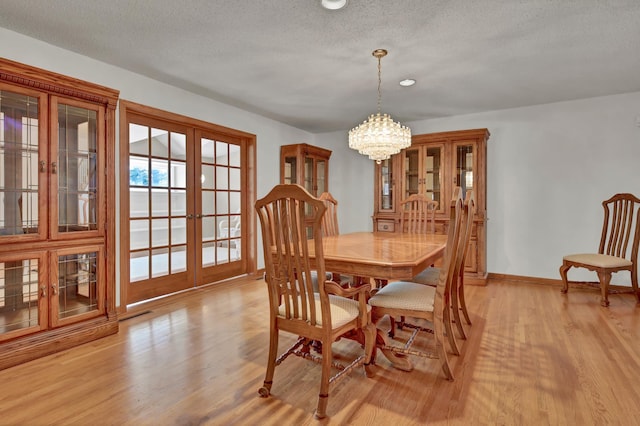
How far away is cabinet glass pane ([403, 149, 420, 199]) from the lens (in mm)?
4836

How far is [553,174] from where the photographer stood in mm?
4328

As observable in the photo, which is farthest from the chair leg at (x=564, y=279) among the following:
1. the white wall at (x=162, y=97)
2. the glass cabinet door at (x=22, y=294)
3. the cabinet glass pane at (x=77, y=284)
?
the glass cabinet door at (x=22, y=294)

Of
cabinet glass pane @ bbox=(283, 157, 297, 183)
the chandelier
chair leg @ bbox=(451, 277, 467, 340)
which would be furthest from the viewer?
cabinet glass pane @ bbox=(283, 157, 297, 183)

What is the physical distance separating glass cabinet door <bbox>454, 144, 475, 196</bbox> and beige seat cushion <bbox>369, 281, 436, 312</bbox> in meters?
2.68

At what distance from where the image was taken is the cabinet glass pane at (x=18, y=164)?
229 cm

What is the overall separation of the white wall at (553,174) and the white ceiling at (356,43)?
1.23ft

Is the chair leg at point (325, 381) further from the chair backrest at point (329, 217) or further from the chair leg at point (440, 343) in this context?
the chair backrest at point (329, 217)

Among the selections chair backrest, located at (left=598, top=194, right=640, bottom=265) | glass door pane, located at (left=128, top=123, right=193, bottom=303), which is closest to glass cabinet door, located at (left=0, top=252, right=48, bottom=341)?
glass door pane, located at (left=128, top=123, right=193, bottom=303)

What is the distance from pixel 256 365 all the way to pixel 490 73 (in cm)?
326

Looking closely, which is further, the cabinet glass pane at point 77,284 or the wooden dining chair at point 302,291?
the cabinet glass pane at point 77,284

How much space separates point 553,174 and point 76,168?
507cm

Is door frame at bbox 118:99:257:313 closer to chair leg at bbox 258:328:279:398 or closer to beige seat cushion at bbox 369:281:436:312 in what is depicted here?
chair leg at bbox 258:328:279:398

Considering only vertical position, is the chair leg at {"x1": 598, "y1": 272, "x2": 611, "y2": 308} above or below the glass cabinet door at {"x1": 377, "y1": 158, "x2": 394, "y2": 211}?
below

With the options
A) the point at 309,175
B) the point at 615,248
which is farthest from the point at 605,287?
the point at 309,175
